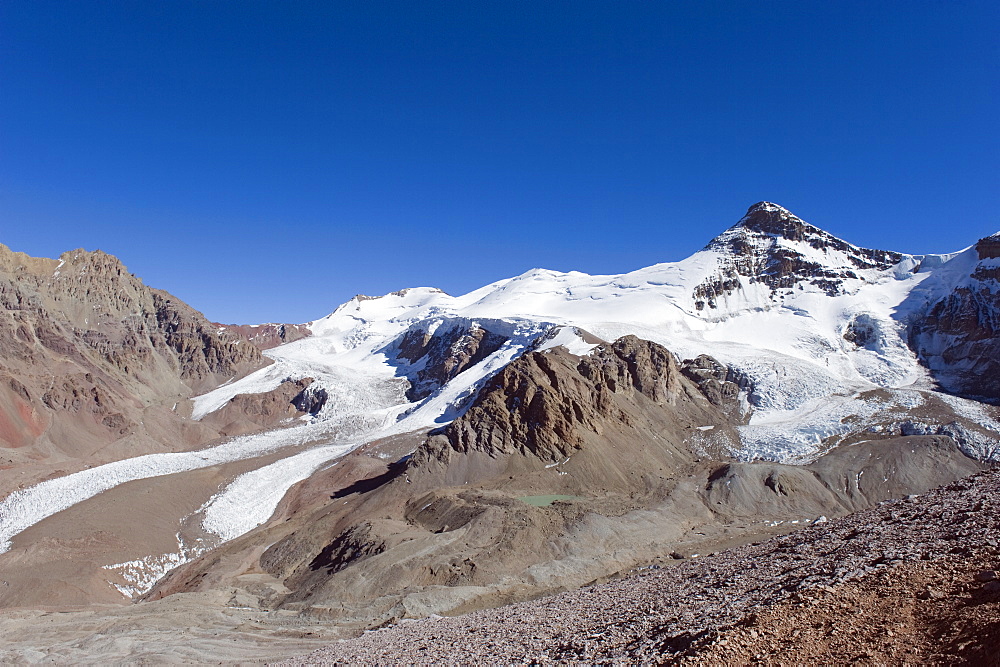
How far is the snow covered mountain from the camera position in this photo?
194 feet

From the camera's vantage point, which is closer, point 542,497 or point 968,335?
point 542,497

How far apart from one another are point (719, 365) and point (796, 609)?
2921 inches

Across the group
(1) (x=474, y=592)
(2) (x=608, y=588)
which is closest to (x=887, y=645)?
(2) (x=608, y=588)

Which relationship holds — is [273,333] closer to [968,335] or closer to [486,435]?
[486,435]

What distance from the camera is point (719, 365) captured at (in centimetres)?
8088

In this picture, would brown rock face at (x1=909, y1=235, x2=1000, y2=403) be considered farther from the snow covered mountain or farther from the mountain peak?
the mountain peak

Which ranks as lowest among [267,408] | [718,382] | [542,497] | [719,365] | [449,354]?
[542,497]

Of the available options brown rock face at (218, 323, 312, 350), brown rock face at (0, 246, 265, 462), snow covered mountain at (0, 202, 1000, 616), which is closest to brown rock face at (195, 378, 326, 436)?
snow covered mountain at (0, 202, 1000, 616)

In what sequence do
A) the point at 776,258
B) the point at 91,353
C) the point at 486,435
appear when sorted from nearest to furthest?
the point at 486,435
the point at 91,353
the point at 776,258

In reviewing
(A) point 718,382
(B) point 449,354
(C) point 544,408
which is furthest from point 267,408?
(A) point 718,382

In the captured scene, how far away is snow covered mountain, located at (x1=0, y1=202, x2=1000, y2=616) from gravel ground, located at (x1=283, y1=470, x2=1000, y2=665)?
36.7 meters

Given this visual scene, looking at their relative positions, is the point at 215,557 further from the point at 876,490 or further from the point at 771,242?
the point at 771,242

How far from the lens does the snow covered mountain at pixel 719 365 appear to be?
59.1 m

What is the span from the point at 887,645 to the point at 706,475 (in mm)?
47818
